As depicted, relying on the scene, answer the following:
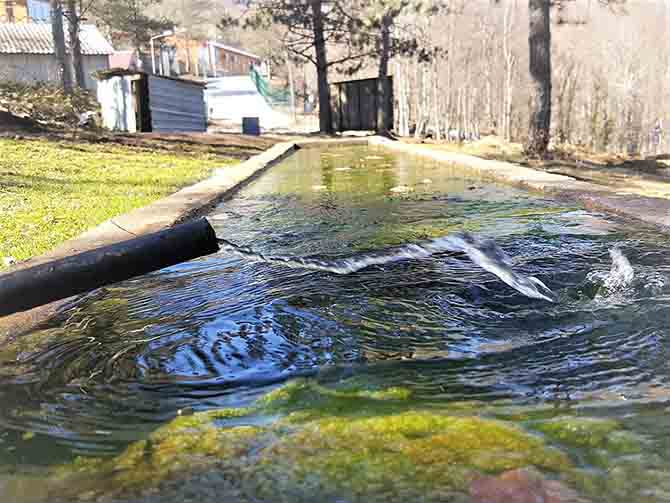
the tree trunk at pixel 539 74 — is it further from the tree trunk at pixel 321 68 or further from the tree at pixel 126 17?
the tree at pixel 126 17

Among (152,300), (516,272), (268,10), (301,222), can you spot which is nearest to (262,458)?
(152,300)

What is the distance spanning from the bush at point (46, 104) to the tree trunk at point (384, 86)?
8463 mm

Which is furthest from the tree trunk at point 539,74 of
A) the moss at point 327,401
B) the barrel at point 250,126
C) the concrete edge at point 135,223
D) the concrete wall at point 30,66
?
the concrete wall at point 30,66

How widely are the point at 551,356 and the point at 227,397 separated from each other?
3.09ft

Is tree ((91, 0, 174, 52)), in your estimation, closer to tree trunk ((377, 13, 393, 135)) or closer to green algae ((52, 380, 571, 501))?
tree trunk ((377, 13, 393, 135))

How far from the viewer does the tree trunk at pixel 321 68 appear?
57.2ft

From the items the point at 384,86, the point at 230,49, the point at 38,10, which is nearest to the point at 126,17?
the point at 384,86

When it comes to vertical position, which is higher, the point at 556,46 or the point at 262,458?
the point at 556,46

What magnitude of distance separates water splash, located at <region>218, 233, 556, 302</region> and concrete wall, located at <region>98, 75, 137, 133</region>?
45.1 ft

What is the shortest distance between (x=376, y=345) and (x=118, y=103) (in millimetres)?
15877

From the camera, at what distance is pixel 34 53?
29703 mm

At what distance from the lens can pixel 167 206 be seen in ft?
13.8

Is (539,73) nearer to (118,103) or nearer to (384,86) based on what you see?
(384,86)

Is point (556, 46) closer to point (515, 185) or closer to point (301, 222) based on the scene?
point (515, 185)
